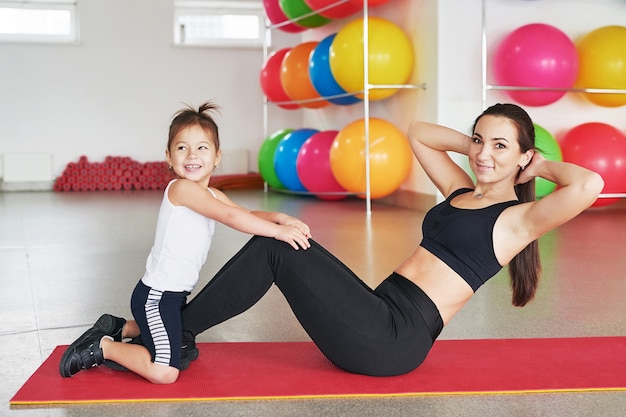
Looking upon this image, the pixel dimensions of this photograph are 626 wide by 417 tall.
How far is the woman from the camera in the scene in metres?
1.96

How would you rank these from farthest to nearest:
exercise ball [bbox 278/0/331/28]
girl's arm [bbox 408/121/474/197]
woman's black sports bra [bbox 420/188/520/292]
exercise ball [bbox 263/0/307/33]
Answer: exercise ball [bbox 263/0/307/33] → exercise ball [bbox 278/0/331/28] → girl's arm [bbox 408/121/474/197] → woman's black sports bra [bbox 420/188/520/292]

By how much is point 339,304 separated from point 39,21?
836 cm

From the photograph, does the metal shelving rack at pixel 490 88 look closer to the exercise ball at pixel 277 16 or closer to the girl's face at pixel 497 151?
the exercise ball at pixel 277 16

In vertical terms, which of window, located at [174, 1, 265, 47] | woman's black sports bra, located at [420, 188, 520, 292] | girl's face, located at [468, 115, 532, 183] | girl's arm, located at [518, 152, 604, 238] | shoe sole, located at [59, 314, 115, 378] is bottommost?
shoe sole, located at [59, 314, 115, 378]

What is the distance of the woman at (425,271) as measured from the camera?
1964mm

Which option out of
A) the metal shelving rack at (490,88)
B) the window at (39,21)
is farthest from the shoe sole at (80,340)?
the window at (39,21)

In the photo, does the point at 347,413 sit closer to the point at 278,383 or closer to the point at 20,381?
the point at 278,383

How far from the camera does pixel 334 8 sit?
6512 millimetres

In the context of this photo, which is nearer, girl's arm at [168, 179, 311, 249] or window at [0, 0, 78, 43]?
girl's arm at [168, 179, 311, 249]

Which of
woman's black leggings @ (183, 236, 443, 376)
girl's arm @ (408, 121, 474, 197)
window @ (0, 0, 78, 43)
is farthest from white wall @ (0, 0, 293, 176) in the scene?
woman's black leggings @ (183, 236, 443, 376)

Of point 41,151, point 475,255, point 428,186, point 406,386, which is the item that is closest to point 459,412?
point 406,386

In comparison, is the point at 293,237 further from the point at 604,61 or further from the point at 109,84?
the point at 109,84

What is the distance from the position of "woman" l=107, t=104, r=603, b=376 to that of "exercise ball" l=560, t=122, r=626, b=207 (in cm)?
377

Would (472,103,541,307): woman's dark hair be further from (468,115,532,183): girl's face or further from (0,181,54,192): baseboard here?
(0,181,54,192): baseboard
